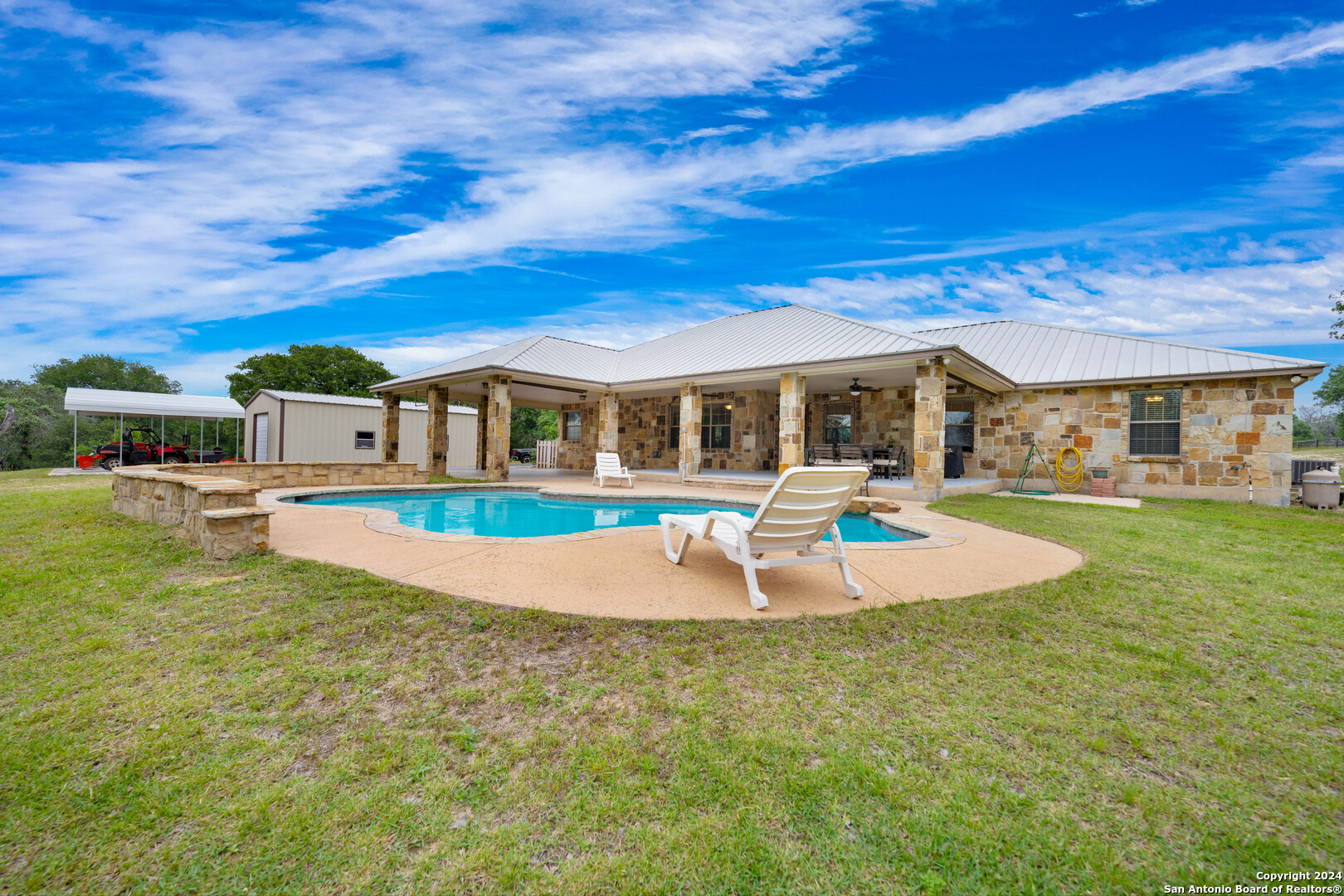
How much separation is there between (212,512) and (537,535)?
329cm

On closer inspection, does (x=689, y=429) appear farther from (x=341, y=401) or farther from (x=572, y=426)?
(x=341, y=401)

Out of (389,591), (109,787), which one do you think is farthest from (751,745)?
(389,591)

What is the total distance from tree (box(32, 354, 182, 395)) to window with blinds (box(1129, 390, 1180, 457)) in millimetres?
49507

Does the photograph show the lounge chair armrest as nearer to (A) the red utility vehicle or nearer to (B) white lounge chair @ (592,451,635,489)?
(B) white lounge chair @ (592,451,635,489)

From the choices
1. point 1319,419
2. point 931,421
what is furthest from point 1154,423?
point 1319,419

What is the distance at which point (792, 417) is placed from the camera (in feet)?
36.4

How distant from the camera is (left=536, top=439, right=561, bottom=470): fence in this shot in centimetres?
2009

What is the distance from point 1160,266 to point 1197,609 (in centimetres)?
1986

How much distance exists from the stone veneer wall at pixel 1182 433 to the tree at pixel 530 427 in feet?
84.7

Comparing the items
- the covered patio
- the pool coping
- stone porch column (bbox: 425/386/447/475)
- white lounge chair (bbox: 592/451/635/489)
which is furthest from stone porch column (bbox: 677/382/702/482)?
stone porch column (bbox: 425/386/447/475)

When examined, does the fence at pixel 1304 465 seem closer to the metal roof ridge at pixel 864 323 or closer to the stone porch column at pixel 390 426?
the metal roof ridge at pixel 864 323

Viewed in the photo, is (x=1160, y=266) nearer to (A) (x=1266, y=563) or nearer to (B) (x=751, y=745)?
(A) (x=1266, y=563)

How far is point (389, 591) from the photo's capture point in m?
3.32

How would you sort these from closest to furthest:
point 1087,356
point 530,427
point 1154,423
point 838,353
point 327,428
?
point 838,353
point 1154,423
point 1087,356
point 327,428
point 530,427
